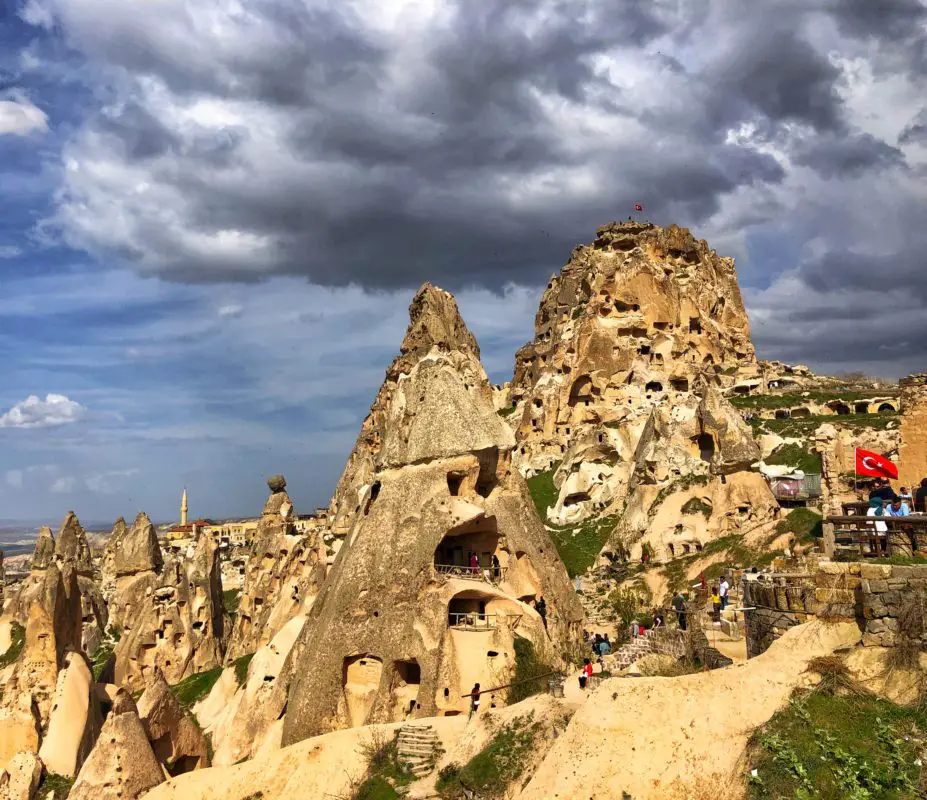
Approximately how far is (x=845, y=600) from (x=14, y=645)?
2734 cm

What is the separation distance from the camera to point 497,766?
12.2m

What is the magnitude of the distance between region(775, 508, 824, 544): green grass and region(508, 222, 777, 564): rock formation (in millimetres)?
1755

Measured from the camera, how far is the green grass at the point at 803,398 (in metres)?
47.3

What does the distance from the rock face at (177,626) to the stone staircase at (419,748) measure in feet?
63.5

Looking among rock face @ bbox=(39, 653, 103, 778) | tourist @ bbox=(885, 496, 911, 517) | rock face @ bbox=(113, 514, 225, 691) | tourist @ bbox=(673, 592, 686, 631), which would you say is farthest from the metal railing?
rock face @ bbox=(113, 514, 225, 691)

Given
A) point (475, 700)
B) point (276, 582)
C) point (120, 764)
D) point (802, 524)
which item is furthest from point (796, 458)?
point (120, 764)

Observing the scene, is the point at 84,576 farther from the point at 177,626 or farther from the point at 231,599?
the point at 231,599

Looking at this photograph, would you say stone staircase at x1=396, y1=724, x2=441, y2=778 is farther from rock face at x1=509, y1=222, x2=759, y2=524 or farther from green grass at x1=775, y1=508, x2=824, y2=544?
rock face at x1=509, y1=222, x2=759, y2=524

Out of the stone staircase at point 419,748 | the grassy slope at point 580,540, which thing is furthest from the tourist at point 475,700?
the grassy slope at point 580,540

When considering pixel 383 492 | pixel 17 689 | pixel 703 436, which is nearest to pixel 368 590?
pixel 383 492

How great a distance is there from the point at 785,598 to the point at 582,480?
89.7 feet

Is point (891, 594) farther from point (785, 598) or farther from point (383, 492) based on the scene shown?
point (383, 492)

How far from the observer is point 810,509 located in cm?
2527

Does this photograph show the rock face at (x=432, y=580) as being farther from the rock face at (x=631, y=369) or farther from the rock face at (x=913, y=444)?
the rock face at (x=631, y=369)
